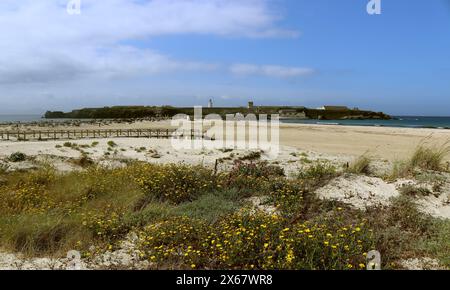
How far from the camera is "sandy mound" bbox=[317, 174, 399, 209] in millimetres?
8328

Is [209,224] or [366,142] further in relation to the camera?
[366,142]

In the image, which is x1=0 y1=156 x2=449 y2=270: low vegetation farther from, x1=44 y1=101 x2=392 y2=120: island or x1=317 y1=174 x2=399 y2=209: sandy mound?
x1=44 y1=101 x2=392 y2=120: island

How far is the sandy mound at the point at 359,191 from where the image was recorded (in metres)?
8.33

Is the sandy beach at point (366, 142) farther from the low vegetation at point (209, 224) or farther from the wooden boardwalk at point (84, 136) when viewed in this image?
the wooden boardwalk at point (84, 136)

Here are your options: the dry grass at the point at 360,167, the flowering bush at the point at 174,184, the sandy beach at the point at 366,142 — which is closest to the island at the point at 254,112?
the sandy beach at the point at 366,142

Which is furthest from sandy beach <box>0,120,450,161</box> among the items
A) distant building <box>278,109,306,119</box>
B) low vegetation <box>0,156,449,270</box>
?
distant building <box>278,109,306,119</box>

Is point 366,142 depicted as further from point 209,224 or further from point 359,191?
point 209,224

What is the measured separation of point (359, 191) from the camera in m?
9.07

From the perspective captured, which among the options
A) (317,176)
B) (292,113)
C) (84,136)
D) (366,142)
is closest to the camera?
(317,176)

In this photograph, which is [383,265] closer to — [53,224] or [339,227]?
[339,227]

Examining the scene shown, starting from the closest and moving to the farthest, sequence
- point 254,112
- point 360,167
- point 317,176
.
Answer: point 317,176
point 360,167
point 254,112

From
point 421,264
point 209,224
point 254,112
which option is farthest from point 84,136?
point 254,112
